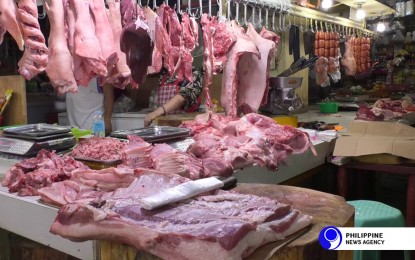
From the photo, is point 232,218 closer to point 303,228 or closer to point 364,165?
point 303,228

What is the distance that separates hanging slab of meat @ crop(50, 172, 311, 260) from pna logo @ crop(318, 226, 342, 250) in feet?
0.30

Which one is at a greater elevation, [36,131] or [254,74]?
[254,74]

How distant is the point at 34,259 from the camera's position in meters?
2.82

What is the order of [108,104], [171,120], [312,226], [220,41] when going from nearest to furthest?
[312,226], [220,41], [171,120], [108,104]

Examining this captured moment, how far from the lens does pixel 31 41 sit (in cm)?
262

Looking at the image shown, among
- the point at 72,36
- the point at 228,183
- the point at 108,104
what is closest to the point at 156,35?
the point at 72,36

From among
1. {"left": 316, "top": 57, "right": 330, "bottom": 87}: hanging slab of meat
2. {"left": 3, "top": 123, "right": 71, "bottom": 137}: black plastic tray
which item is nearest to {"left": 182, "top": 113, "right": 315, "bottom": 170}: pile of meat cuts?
{"left": 3, "top": 123, "right": 71, "bottom": 137}: black plastic tray

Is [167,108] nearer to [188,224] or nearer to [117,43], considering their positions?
[117,43]

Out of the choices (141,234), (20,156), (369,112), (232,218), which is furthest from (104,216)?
(369,112)

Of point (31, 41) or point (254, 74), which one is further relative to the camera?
point (254, 74)

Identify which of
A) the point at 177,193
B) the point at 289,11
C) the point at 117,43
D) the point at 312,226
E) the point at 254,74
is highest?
the point at 289,11

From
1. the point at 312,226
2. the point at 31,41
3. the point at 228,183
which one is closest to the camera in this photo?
the point at 312,226

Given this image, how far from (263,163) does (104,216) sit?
4.80 ft

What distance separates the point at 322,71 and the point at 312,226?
637 cm
